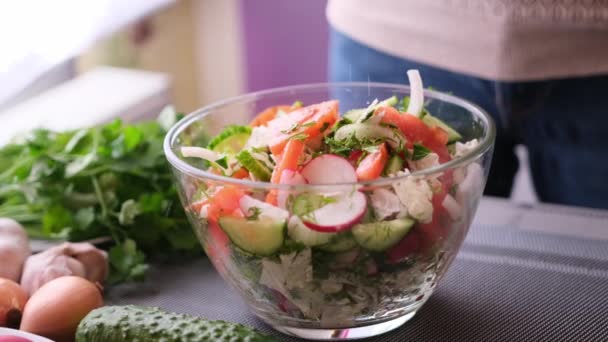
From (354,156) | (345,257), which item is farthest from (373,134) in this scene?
(345,257)

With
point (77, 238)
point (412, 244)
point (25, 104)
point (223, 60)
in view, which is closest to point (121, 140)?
point (77, 238)

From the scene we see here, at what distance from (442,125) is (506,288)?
202 millimetres

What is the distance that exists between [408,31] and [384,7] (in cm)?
5

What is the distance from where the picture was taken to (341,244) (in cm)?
69

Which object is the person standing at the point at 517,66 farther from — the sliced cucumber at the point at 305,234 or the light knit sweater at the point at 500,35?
the sliced cucumber at the point at 305,234

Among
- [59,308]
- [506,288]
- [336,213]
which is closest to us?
[336,213]

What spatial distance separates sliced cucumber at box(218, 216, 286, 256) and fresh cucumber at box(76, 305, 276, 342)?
2.9 inches

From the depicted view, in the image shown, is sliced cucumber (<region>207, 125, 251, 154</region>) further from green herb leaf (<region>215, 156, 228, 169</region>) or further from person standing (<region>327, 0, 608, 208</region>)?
person standing (<region>327, 0, 608, 208</region>)

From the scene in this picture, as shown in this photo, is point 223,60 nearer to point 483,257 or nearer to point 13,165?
point 13,165

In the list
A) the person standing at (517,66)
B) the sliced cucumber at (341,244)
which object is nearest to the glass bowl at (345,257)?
the sliced cucumber at (341,244)

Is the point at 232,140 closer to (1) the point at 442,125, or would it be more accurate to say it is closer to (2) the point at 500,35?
(1) the point at 442,125

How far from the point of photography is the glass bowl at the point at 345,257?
2.26ft

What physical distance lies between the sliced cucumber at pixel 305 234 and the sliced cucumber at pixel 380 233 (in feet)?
0.08

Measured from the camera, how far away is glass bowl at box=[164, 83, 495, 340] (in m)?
0.69
